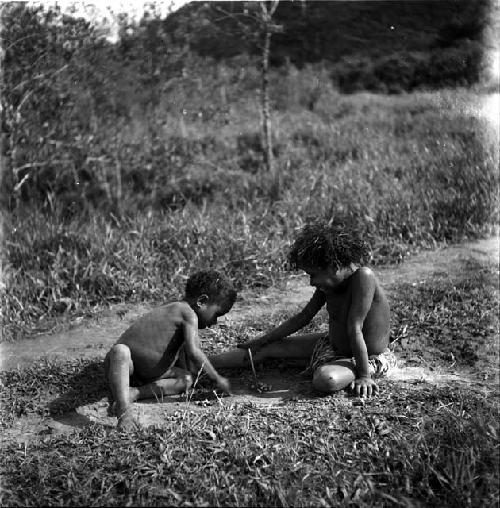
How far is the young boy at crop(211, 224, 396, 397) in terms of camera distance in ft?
14.1

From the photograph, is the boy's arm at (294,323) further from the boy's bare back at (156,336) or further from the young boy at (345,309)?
the boy's bare back at (156,336)

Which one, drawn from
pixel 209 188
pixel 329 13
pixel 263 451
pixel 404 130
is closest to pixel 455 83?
pixel 404 130

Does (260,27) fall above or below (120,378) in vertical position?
above

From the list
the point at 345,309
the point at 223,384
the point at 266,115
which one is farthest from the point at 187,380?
the point at 266,115

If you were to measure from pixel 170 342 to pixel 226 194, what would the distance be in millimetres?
4310

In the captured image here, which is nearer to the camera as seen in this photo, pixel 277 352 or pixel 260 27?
pixel 277 352

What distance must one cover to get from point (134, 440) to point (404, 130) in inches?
285

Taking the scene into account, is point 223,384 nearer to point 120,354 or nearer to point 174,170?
point 120,354

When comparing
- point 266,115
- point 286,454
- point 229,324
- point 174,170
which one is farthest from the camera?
point 266,115

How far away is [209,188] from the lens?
29.2 ft

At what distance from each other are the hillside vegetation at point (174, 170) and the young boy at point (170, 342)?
1629mm

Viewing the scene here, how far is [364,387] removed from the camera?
4254 millimetres

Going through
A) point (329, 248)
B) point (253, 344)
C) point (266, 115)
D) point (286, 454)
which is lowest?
point (286, 454)

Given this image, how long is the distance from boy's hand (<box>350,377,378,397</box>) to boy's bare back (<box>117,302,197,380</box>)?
96cm
